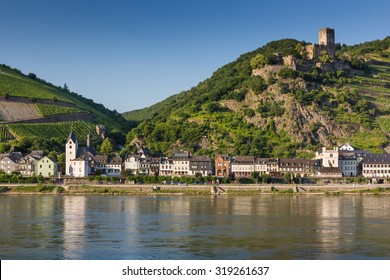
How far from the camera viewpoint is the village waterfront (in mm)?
31453

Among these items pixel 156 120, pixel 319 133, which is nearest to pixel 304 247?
pixel 319 133

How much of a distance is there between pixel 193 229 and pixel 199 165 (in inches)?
1550

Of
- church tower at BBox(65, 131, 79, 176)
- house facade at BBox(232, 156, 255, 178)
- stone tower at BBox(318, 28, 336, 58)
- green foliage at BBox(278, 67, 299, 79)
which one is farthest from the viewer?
stone tower at BBox(318, 28, 336, 58)

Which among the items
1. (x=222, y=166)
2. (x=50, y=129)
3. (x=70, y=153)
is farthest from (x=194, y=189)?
(x=50, y=129)

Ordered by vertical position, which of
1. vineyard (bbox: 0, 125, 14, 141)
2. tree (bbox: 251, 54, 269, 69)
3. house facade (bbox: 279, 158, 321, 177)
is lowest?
house facade (bbox: 279, 158, 321, 177)

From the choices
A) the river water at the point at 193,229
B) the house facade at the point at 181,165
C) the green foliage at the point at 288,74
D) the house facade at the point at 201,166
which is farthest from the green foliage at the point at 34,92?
the river water at the point at 193,229

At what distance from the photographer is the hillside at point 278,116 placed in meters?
85.2

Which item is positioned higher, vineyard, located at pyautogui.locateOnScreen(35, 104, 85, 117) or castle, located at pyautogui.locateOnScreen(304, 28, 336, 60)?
castle, located at pyautogui.locateOnScreen(304, 28, 336, 60)

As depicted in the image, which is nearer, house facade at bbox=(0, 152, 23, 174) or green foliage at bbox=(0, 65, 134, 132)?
house facade at bbox=(0, 152, 23, 174)

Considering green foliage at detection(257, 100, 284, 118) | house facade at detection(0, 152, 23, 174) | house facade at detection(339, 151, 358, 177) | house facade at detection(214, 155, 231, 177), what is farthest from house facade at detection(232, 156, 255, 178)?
house facade at detection(0, 152, 23, 174)

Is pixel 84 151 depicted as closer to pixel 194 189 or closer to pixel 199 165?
pixel 199 165

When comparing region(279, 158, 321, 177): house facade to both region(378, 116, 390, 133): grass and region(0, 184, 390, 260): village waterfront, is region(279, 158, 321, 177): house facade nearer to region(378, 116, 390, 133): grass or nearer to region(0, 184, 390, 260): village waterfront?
region(0, 184, 390, 260): village waterfront

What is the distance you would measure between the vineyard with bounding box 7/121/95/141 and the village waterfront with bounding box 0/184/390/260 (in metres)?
33.6

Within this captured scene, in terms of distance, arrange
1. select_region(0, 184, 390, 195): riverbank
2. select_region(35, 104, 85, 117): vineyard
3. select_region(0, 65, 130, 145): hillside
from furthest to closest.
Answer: select_region(35, 104, 85, 117): vineyard → select_region(0, 65, 130, 145): hillside → select_region(0, 184, 390, 195): riverbank
